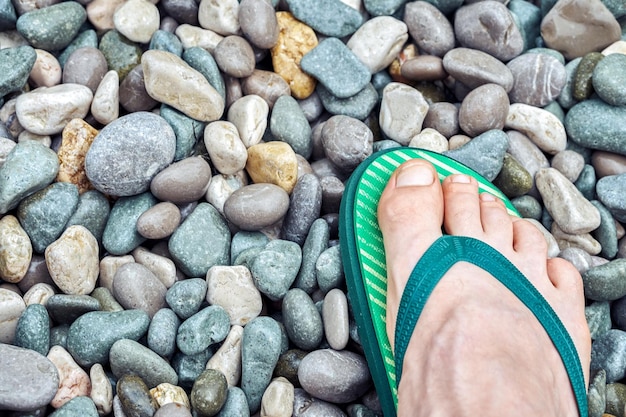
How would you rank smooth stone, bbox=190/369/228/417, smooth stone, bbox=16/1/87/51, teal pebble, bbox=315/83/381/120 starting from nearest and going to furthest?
smooth stone, bbox=190/369/228/417 < smooth stone, bbox=16/1/87/51 < teal pebble, bbox=315/83/381/120

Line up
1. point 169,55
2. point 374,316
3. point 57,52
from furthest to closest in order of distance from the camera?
point 57,52 < point 169,55 < point 374,316

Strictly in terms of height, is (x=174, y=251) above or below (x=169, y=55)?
below

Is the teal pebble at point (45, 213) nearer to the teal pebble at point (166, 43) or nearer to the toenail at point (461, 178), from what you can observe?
the teal pebble at point (166, 43)

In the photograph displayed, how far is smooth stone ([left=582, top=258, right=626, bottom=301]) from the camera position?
5.37 feet

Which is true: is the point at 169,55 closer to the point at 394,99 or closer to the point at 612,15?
the point at 394,99

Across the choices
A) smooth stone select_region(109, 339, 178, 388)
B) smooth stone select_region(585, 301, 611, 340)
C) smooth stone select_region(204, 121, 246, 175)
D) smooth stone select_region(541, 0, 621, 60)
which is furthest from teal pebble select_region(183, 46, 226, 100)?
smooth stone select_region(585, 301, 611, 340)

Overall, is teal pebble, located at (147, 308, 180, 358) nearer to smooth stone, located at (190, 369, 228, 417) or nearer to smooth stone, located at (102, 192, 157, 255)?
smooth stone, located at (190, 369, 228, 417)

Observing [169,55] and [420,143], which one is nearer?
[169,55]

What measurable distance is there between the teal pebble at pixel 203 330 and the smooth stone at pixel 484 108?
2.81 ft

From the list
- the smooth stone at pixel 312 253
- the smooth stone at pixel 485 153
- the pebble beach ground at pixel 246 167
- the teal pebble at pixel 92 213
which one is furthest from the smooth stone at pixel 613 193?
the teal pebble at pixel 92 213

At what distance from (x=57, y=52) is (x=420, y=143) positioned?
3.46 ft

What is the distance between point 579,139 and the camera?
1856 mm

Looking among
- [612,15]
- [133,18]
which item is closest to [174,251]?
[133,18]

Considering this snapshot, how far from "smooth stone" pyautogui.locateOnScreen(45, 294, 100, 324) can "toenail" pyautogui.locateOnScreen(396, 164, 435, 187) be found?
2.63 feet
